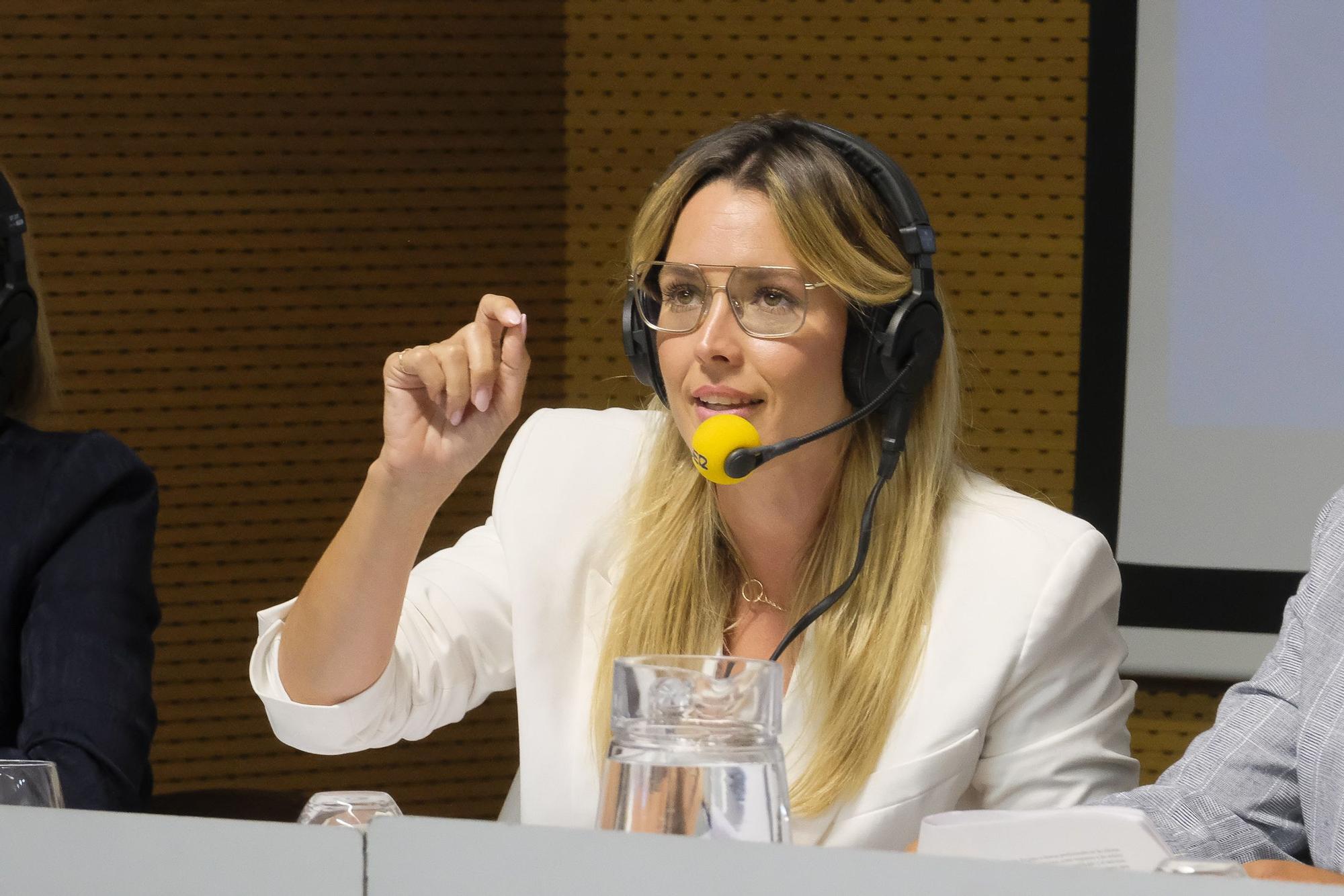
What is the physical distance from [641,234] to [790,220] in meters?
0.17

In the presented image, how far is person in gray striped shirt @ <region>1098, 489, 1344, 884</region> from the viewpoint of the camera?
41.8 inches

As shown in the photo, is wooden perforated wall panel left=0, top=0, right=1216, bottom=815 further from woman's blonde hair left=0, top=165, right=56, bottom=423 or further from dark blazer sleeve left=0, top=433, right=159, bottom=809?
dark blazer sleeve left=0, top=433, right=159, bottom=809

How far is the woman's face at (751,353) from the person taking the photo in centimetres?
129

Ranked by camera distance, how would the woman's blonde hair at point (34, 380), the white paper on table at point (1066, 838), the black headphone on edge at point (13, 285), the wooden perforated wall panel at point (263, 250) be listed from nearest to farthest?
the white paper on table at point (1066, 838)
the black headphone on edge at point (13, 285)
the woman's blonde hair at point (34, 380)
the wooden perforated wall panel at point (263, 250)

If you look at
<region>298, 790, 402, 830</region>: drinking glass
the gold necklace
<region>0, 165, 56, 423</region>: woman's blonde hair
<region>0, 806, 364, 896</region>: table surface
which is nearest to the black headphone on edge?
<region>0, 165, 56, 423</region>: woman's blonde hair

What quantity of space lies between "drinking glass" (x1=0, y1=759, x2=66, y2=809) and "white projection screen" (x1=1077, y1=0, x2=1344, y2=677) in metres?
2.16

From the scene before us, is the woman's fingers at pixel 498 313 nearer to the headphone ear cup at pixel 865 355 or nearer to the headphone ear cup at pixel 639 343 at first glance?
the headphone ear cup at pixel 639 343

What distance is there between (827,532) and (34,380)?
37.3 inches

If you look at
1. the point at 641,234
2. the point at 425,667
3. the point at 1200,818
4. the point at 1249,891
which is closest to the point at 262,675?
the point at 425,667

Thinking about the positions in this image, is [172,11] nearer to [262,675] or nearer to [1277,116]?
[262,675]

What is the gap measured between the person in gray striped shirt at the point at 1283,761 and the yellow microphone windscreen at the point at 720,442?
15.0 inches

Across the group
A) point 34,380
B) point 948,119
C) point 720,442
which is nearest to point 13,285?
point 34,380

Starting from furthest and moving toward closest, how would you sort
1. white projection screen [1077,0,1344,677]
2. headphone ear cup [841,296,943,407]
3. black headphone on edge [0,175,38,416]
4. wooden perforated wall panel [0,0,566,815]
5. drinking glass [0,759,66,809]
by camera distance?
1. wooden perforated wall panel [0,0,566,815]
2. white projection screen [1077,0,1344,677]
3. black headphone on edge [0,175,38,416]
4. headphone ear cup [841,296,943,407]
5. drinking glass [0,759,66,809]

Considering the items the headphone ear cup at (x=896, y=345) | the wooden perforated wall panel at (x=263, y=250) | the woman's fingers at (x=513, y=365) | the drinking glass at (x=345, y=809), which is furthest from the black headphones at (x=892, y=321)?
the wooden perforated wall panel at (x=263, y=250)
